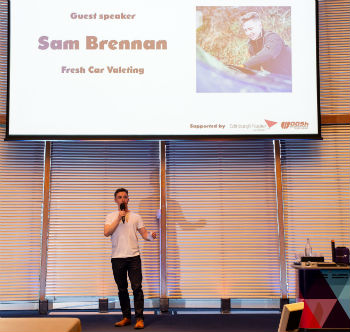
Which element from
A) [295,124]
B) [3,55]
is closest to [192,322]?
[295,124]

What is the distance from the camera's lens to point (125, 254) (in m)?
5.01

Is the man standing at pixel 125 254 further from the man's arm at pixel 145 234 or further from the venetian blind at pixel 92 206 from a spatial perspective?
the venetian blind at pixel 92 206

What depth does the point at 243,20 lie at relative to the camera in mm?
6070

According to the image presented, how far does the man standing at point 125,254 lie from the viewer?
16.4 feet

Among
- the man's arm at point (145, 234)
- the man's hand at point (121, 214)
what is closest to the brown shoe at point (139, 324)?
the man's arm at point (145, 234)

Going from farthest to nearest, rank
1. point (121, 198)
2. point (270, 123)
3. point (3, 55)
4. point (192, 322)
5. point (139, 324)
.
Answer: point (3, 55)
point (270, 123)
point (192, 322)
point (121, 198)
point (139, 324)

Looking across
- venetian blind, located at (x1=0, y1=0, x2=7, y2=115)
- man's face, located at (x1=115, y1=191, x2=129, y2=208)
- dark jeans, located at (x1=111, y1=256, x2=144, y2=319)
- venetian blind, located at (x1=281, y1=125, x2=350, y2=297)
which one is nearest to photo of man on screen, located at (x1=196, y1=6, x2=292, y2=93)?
venetian blind, located at (x1=281, y1=125, x2=350, y2=297)

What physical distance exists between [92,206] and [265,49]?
335cm

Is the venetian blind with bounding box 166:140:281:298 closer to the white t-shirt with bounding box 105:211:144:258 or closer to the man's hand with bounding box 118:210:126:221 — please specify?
the white t-shirt with bounding box 105:211:144:258

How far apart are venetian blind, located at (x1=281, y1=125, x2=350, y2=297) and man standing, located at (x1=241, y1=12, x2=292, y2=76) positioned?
1.11m

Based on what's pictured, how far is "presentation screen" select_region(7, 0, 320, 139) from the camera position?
581 cm

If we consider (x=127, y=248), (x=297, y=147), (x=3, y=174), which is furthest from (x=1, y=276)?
(x=297, y=147)

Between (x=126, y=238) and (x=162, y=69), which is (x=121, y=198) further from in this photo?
(x=162, y=69)

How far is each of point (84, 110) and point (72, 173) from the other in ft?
3.22
